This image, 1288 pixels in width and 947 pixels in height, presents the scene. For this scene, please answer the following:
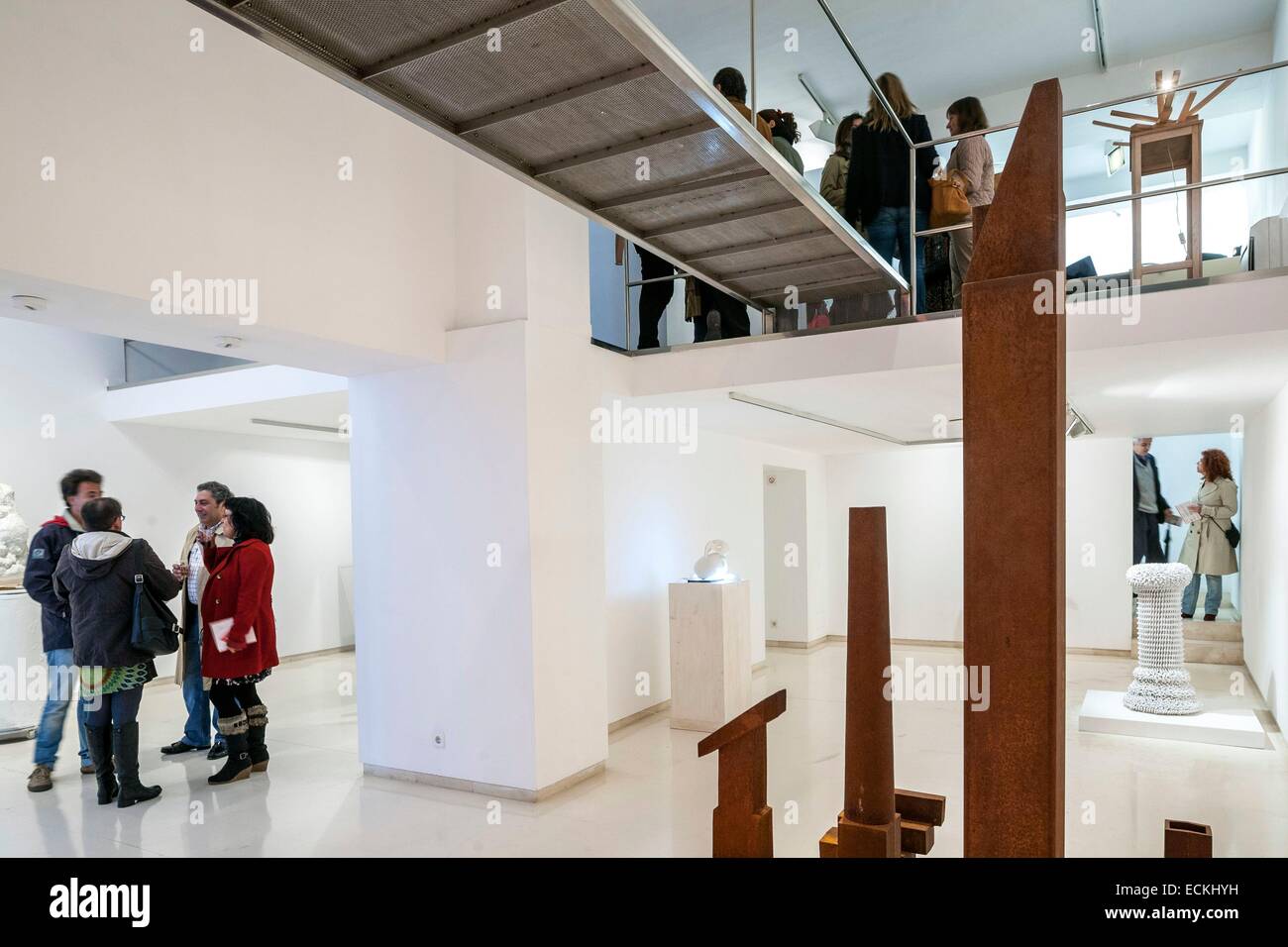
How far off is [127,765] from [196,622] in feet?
3.33

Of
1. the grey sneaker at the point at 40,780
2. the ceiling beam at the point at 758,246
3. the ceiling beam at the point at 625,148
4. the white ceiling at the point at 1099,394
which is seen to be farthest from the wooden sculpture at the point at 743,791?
the grey sneaker at the point at 40,780

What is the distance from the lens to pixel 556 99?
8.00 ft

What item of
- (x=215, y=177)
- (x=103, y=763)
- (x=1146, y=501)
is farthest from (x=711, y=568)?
(x=1146, y=501)

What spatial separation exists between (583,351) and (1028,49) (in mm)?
5512

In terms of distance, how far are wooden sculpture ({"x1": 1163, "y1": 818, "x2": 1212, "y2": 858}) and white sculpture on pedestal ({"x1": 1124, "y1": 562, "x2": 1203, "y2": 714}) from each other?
5446mm

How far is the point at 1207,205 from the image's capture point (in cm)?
964

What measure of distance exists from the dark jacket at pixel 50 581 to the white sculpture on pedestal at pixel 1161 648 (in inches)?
271

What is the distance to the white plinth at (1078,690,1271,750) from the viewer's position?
5609 mm

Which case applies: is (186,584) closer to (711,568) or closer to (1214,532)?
(711,568)

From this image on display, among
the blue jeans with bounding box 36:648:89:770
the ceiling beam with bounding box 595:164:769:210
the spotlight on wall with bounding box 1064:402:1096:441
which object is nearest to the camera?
the ceiling beam with bounding box 595:164:769:210

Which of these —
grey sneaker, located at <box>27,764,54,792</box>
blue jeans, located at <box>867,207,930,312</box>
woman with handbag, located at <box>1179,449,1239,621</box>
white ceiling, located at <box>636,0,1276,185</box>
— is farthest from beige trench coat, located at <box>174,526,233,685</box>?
woman with handbag, located at <box>1179,449,1239,621</box>

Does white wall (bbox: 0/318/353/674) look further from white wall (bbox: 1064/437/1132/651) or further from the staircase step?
the staircase step

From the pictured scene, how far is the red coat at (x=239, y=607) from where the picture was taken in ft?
16.2

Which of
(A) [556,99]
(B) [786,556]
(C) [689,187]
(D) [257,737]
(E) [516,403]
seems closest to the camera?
(A) [556,99]
